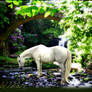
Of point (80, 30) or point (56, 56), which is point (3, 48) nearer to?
point (56, 56)

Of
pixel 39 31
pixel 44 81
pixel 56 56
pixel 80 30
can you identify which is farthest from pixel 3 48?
pixel 80 30

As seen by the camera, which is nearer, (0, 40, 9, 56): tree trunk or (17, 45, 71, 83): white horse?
(17, 45, 71, 83): white horse

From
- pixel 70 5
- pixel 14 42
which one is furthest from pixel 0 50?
pixel 70 5

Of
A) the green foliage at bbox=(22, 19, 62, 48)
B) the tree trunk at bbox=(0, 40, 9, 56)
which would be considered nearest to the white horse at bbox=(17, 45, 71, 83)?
the tree trunk at bbox=(0, 40, 9, 56)

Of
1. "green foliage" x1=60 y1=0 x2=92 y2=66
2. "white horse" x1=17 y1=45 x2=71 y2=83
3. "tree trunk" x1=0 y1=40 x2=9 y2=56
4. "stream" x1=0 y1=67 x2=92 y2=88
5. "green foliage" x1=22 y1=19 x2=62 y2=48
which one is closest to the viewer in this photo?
"green foliage" x1=60 y1=0 x2=92 y2=66

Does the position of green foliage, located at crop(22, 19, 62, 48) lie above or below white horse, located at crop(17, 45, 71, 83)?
above

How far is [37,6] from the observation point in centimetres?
93

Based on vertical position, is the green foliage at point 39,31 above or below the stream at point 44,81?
above

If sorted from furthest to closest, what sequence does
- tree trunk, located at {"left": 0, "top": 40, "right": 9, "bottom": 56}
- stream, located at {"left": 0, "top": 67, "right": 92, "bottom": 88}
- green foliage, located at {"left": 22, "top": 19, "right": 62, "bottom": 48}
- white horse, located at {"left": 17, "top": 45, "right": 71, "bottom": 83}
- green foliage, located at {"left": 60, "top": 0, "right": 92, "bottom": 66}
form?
1. green foliage, located at {"left": 22, "top": 19, "right": 62, "bottom": 48}
2. tree trunk, located at {"left": 0, "top": 40, "right": 9, "bottom": 56}
3. white horse, located at {"left": 17, "top": 45, "right": 71, "bottom": 83}
4. stream, located at {"left": 0, "top": 67, "right": 92, "bottom": 88}
5. green foliage, located at {"left": 60, "top": 0, "right": 92, "bottom": 66}

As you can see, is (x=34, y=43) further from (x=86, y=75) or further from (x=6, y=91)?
(x=6, y=91)

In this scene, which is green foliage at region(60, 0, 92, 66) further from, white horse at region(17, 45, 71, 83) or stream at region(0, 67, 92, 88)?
stream at region(0, 67, 92, 88)

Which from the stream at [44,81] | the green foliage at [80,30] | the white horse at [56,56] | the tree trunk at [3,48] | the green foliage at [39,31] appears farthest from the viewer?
the green foliage at [39,31]

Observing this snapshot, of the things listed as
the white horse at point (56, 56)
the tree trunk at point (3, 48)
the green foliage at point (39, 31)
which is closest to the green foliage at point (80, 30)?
the white horse at point (56, 56)

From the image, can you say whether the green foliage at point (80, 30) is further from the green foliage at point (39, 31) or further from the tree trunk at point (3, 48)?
the green foliage at point (39, 31)
